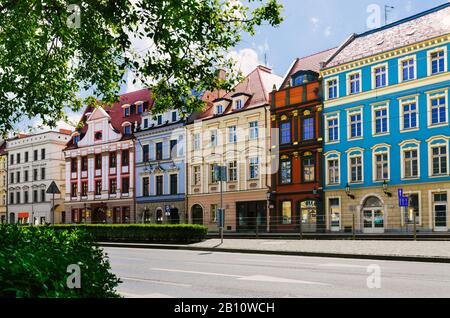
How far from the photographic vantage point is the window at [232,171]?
1867 inches

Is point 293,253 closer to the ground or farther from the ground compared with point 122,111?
closer to the ground

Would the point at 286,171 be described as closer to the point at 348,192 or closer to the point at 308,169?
the point at 308,169

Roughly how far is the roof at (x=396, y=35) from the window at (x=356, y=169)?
7445mm

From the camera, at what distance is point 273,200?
4428 centimetres

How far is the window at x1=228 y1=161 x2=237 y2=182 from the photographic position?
47.4 m

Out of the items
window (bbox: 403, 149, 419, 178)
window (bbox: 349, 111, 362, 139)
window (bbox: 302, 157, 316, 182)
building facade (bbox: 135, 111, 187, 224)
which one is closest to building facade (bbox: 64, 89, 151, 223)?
building facade (bbox: 135, 111, 187, 224)

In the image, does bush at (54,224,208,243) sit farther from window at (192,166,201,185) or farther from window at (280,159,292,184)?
window at (192,166,201,185)

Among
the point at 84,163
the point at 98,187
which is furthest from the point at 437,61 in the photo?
the point at 84,163

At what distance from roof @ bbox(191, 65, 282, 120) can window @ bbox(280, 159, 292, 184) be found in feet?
18.5

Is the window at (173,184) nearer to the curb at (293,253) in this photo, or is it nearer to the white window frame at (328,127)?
the white window frame at (328,127)

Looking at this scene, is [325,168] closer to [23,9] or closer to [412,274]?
[412,274]

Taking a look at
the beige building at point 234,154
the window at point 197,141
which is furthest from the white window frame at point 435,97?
the window at point 197,141

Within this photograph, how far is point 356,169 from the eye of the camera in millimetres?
39969

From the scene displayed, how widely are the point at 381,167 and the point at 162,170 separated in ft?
77.4
